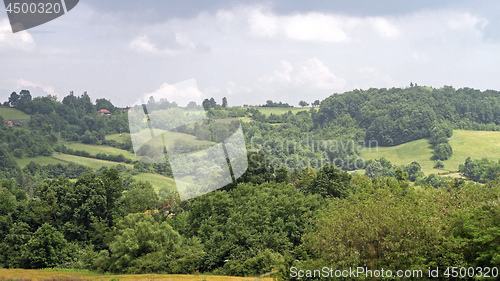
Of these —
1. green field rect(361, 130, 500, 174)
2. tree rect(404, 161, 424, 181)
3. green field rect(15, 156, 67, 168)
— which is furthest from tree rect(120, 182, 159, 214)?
green field rect(361, 130, 500, 174)

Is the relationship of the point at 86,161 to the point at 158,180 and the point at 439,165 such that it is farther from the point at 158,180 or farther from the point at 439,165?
the point at 439,165

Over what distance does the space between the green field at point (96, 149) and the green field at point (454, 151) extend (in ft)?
300

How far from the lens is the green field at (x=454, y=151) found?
150 m

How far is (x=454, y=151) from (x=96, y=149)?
132 meters

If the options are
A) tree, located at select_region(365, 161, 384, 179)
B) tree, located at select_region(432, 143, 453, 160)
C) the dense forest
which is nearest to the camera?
the dense forest

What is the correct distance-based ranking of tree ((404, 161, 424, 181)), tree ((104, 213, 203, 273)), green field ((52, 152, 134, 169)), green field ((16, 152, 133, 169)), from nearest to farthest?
tree ((104, 213, 203, 273)) < tree ((404, 161, 424, 181)) < green field ((16, 152, 133, 169)) < green field ((52, 152, 134, 169))

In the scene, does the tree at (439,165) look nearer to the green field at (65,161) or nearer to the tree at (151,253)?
the green field at (65,161)

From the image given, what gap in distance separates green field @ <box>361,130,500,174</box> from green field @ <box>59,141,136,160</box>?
91.4 m

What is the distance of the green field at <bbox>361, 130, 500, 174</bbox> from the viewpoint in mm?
150250

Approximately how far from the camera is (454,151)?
15725 centimetres

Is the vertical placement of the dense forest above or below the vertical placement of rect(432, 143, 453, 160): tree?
above

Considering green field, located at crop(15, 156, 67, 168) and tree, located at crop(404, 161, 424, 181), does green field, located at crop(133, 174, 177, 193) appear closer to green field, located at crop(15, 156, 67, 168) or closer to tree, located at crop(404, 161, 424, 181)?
green field, located at crop(15, 156, 67, 168)

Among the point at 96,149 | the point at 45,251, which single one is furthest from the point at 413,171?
the point at 45,251

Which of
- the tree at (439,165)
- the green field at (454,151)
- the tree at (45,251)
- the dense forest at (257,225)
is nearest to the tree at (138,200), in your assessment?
the dense forest at (257,225)
